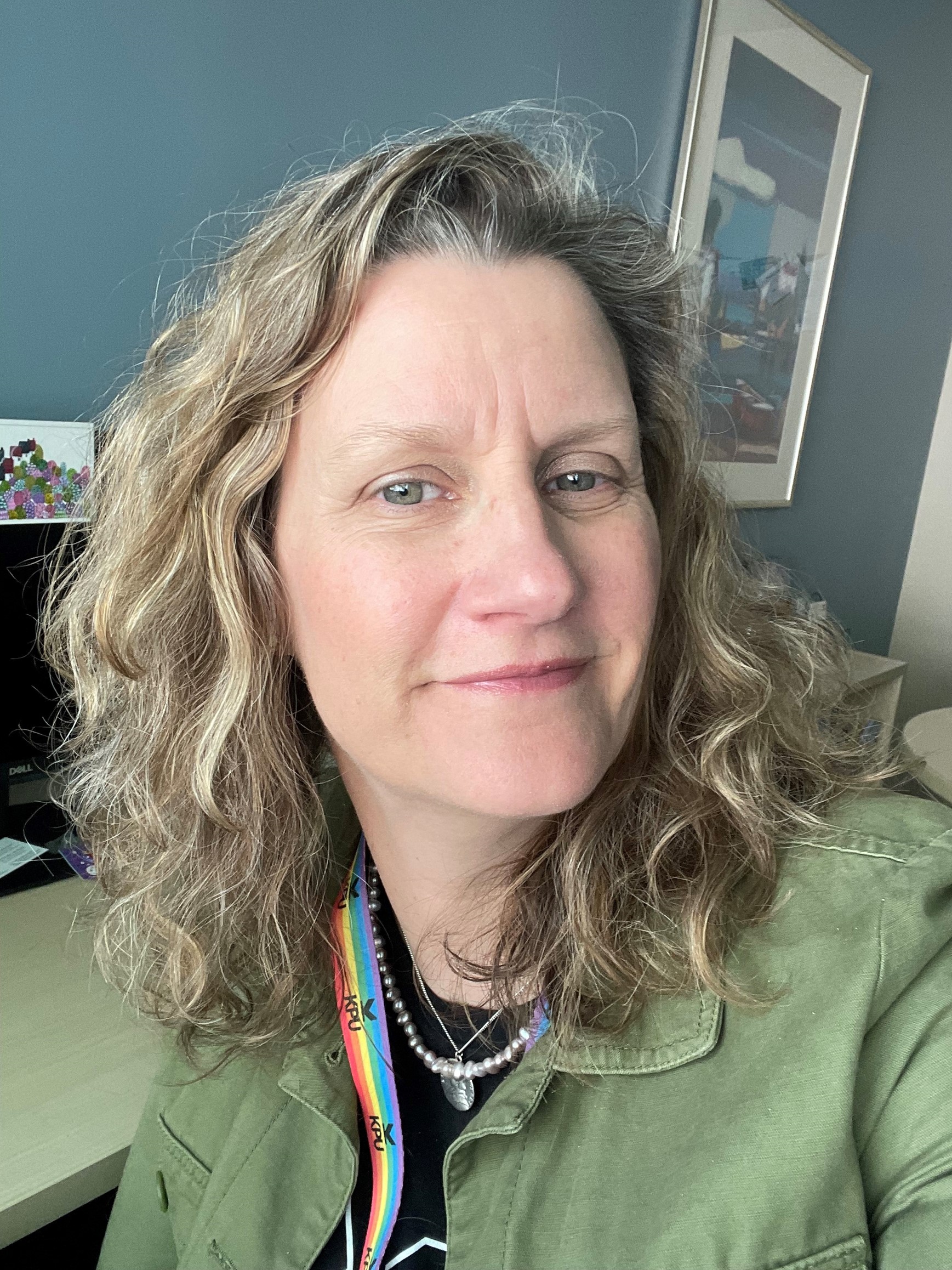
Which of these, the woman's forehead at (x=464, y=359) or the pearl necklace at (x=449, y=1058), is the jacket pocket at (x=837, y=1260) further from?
the woman's forehead at (x=464, y=359)

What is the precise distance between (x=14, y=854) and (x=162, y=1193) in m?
0.66

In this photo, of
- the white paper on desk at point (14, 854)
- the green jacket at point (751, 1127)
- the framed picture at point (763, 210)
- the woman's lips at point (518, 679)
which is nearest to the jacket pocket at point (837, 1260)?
the green jacket at point (751, 1127)

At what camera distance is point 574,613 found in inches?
29.6

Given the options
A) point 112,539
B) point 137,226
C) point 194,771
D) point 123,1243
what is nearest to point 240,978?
point 194,771

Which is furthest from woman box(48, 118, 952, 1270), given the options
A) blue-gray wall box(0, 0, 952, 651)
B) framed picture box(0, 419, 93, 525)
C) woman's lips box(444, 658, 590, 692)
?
blue-gray wall box(0, 0, 952, 651)

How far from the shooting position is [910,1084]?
65cm

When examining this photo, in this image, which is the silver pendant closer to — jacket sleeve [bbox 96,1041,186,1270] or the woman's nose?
jacket sleeve [bbox 96,1041,186,1270]

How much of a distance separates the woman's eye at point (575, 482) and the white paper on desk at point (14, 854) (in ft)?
3.47

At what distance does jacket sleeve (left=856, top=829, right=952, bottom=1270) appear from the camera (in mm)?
622

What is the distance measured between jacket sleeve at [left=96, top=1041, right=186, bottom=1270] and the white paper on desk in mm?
543

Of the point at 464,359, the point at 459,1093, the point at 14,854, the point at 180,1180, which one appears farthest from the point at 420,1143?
the point at 14,854

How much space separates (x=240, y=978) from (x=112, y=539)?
0.49 meters

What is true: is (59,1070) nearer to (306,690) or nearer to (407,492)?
(306,690)

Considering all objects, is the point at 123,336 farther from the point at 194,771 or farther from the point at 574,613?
the point at 574,613
